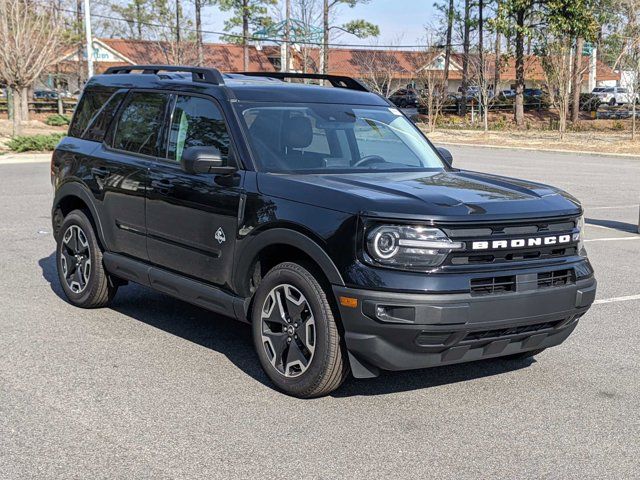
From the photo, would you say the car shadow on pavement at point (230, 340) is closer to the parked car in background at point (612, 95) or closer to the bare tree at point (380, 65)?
the bare tree at point (380, 65)

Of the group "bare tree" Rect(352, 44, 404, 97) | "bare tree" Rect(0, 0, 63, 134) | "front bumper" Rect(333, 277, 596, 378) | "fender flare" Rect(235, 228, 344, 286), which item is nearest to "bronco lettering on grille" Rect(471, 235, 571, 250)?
"front bumper" Rect(333, 277, 596, 378)

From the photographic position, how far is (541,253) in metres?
5.05

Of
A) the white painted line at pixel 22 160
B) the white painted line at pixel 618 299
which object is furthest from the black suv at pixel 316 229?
the white painted line at pixel 22 160

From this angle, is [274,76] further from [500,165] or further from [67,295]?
[500,165]

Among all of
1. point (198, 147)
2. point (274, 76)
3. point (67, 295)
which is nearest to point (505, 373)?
point (198, 147)

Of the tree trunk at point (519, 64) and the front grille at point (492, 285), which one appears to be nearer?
the front grille at point (492, 285)

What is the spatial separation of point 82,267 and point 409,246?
11.6 feet

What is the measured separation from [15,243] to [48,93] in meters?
60.1

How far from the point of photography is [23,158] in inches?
1020

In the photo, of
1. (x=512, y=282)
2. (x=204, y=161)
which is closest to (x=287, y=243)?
(x=204, y=161)

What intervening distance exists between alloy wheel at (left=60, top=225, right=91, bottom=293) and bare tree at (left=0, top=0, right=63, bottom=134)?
23.4 m

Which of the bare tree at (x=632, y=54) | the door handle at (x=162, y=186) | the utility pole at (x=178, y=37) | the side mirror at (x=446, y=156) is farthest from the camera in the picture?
the utility pole at (x=178, y=37)

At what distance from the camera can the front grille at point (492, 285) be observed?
15.5 ft

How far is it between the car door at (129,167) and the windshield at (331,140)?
3.29 ft
